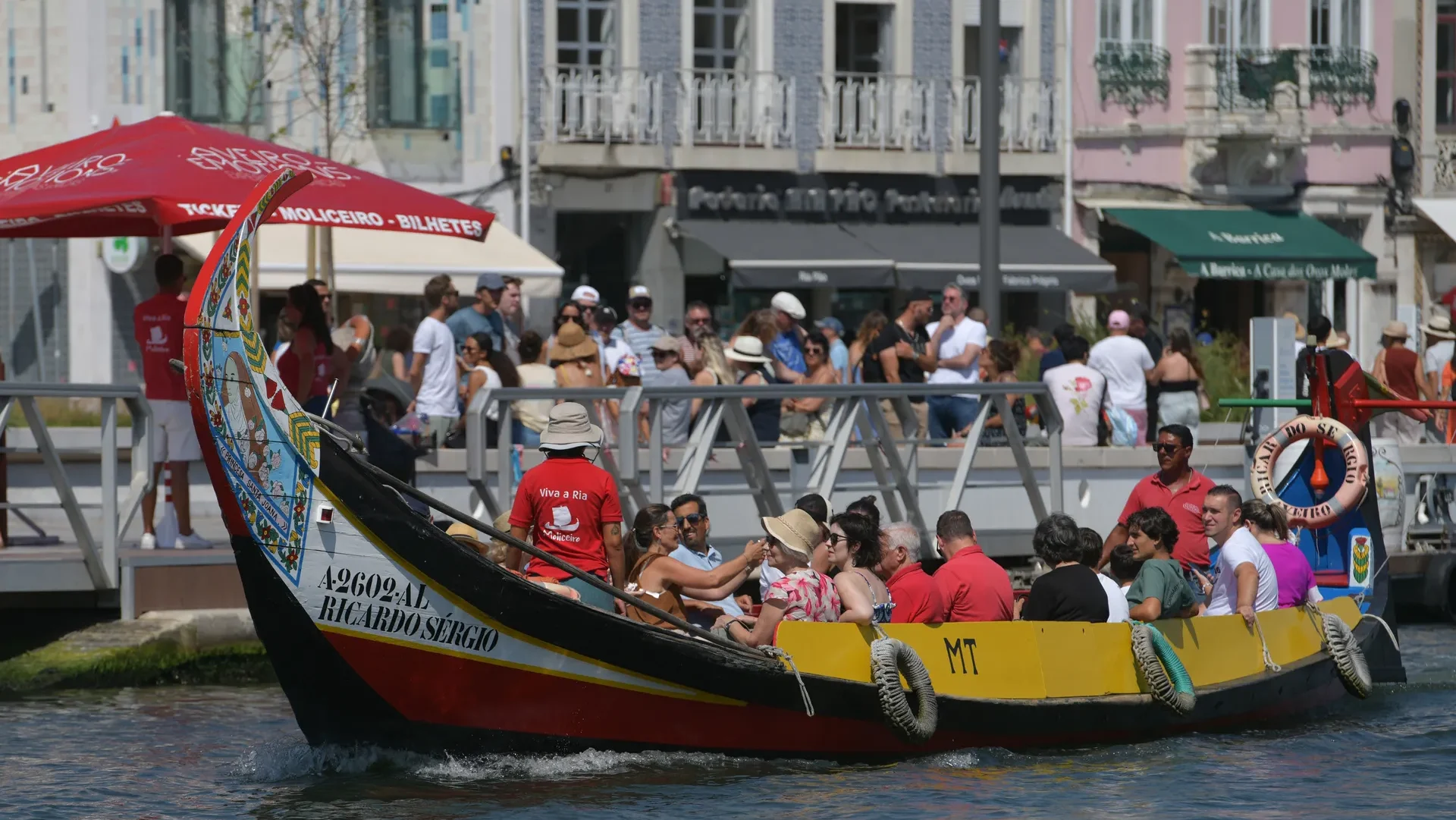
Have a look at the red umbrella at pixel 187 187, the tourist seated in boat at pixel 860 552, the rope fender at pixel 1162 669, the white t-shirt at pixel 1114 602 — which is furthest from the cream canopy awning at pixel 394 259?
the rope fender at pixel 1162 669

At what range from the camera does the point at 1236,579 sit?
13.1 meters

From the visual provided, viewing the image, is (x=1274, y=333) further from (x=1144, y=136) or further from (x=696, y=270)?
(x=1144, y=136)

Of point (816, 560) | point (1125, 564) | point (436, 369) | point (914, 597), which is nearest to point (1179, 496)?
point (1125, 564)

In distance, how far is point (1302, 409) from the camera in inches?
647

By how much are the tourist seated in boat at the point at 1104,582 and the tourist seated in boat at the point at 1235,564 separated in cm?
91

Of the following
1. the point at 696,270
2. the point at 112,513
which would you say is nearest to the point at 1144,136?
the point at 696,270

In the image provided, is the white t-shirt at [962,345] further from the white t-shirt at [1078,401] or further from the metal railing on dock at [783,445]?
the metal railing on dock at [783,445]

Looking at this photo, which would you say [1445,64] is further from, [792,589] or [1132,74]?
[792,589]

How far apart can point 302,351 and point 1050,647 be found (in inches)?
195

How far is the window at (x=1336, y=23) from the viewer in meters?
31.5

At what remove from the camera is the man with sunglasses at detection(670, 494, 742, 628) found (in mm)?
11961

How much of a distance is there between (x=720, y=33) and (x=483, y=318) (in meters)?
12.3

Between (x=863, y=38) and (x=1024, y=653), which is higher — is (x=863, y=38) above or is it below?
above

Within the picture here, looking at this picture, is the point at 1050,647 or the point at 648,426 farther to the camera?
the point at 648,426
